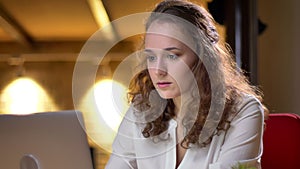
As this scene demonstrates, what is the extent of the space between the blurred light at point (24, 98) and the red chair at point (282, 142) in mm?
4839

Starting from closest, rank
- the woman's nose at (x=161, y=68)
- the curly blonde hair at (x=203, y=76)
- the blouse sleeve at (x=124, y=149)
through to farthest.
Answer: the woman's nose at (x=161, y=68) < the curly blonde hair at (x=203, y=76) < the blouse sleeve at (x=124, y=149)

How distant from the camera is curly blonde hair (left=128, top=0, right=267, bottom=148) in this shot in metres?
1.17

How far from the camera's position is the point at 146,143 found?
4.20ft

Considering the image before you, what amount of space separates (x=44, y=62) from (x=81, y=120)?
507cm

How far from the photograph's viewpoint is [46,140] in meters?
1.14

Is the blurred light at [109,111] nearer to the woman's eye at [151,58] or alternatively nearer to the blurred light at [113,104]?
the blurred light at [113,104]

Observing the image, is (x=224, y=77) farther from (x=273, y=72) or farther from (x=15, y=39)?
(x=15, y=39)

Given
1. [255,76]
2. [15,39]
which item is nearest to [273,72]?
[255,76]

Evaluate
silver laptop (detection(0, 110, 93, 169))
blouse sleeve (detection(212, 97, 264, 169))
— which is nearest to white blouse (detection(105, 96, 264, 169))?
blouse sleeve (detection(212, 97, 264, 169))

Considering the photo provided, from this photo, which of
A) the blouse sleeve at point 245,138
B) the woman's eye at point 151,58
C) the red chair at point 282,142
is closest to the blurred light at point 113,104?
the woman's eye at point 151,58

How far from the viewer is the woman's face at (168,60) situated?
1.09m

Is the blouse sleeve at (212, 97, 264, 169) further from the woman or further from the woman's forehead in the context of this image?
the woman's forehead

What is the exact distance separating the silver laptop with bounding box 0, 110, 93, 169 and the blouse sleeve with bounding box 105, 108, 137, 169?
0.12m

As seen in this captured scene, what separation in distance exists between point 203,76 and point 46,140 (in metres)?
0.43
